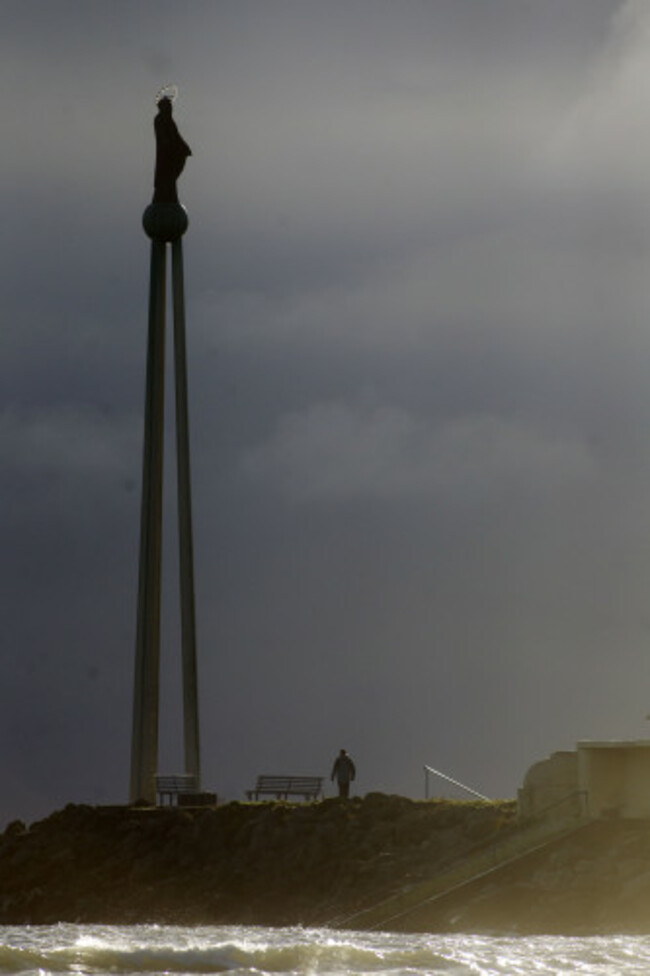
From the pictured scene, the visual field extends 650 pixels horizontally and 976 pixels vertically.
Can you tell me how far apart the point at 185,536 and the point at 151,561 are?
1.19 meters

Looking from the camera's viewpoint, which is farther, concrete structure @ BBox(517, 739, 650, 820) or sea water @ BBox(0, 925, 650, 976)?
concrete structure @ BBox(517, 739, 650, 820)

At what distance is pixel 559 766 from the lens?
40.4 m

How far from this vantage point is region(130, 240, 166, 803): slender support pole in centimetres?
5262

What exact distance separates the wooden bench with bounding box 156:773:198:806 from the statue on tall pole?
0.06 meters

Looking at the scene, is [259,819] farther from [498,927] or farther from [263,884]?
[498,927]

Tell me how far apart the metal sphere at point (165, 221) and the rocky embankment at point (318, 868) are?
15.8 meters

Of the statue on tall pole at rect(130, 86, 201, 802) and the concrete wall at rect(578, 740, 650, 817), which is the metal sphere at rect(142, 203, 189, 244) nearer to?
the statue on tall pole at rect(130, 86, 201, 802)

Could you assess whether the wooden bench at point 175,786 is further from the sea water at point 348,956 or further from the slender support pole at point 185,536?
the sea water at point 348,956

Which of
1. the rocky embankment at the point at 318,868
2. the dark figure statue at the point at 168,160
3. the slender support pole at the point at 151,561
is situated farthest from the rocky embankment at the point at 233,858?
the dark figure statue at the point at 168,160

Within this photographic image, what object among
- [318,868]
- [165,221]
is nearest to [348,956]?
[318,868]

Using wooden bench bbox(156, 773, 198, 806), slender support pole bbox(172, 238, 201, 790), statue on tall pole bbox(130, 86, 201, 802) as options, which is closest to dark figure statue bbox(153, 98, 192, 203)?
statue on tall pole bbox(130, 86, 201, 802)

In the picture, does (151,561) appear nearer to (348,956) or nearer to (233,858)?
(233,858)

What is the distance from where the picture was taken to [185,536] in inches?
2125

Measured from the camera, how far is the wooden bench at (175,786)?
51969 mm
